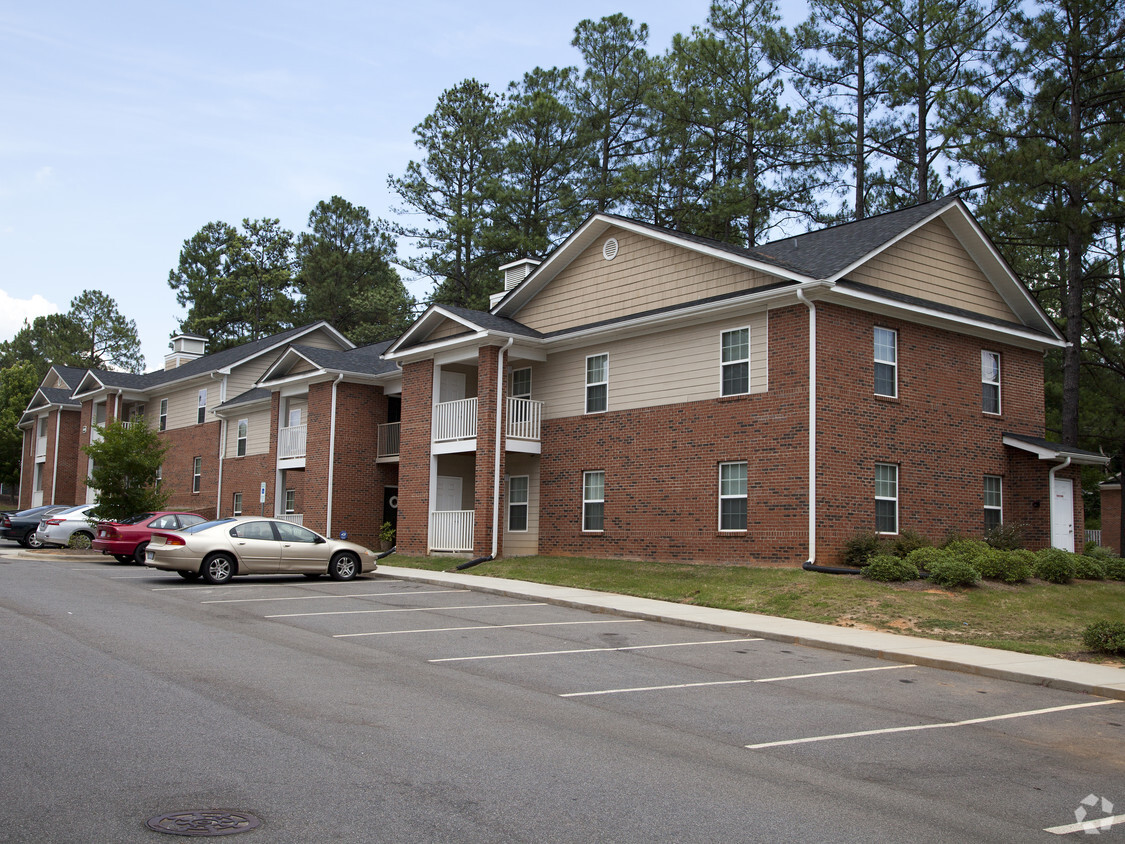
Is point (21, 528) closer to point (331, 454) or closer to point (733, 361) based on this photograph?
point (331, 454)

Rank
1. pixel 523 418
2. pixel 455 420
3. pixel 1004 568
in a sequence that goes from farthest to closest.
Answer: pixel 455 420 < pixel 523 418 < pixel 1004 568

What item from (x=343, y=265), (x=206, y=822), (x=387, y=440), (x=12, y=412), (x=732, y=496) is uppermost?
(x=343, y=265)

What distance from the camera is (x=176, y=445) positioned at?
44.8 meters

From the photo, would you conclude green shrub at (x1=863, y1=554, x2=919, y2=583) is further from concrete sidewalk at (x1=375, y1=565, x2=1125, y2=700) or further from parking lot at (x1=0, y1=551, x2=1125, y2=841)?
parking lot at (x1=0, y1=551, x2=1125, y2=841)

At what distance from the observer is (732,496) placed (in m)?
21.0

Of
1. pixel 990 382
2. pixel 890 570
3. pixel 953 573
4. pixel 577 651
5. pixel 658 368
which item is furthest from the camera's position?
pixel 990 382

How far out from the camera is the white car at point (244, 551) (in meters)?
19.8

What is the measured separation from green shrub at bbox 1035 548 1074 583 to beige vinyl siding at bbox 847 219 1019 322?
6.52 metres

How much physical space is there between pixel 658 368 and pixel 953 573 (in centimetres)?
850

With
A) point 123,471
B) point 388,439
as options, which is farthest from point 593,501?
point 123,471

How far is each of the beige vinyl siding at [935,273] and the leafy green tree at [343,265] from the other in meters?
39.3

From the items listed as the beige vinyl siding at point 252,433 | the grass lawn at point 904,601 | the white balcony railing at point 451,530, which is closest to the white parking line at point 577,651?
the grass lawn at point 904,601

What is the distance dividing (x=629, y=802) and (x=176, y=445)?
140ft

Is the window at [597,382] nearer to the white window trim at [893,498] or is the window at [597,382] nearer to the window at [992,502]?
the white window trim at [893,498]
